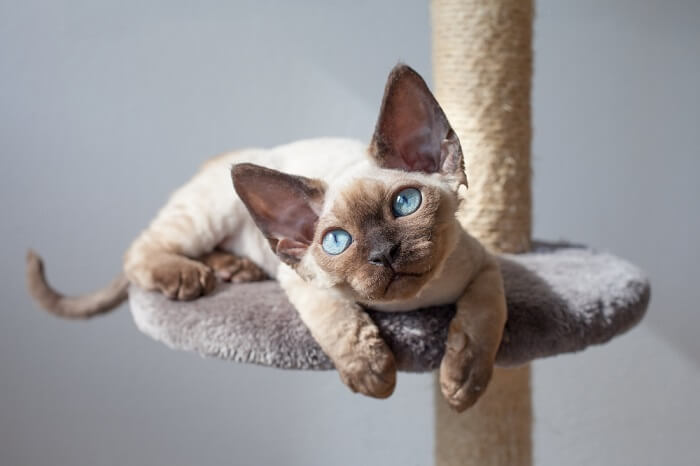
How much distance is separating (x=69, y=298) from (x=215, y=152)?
1.69 feet

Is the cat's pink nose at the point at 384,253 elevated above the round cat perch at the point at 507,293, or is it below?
above

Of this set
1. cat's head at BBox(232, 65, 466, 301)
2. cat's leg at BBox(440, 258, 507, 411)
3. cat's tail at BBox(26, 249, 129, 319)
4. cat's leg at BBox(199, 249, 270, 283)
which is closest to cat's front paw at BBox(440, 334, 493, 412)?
cat's leg at BBox(440, 258, 507, 411)

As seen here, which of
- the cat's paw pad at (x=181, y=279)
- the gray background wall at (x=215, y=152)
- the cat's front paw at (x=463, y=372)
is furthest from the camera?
the gray background wall at (x=215, y=152)

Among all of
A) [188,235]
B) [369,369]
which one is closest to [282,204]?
[369,369]

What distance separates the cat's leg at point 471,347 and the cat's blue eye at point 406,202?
0.18 meters

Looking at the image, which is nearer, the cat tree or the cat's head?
the cat's head

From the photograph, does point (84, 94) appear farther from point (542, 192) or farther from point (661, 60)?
point (661, 60)

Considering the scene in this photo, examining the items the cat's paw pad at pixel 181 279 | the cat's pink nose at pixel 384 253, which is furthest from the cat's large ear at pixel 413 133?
the cat's paw pad at pixel 181 279

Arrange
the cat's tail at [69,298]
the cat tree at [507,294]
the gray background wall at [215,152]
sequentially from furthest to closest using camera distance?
the gray background wall at [215,152]
the cat's tail at [69,298]
the cat tree at [507,294]

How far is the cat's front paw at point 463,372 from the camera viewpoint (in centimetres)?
82

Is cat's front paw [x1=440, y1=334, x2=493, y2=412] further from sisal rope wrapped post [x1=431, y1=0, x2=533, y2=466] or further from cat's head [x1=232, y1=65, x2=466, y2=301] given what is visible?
sisal rope wrapped post [x1=431, y1=0, x2=533, y2=466]

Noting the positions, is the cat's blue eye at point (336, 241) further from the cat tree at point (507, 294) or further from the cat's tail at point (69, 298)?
the cat's tail at point (69, 298)

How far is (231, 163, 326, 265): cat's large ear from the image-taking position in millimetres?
762

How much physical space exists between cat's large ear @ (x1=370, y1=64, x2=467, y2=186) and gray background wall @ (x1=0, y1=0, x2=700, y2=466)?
2.59ft
